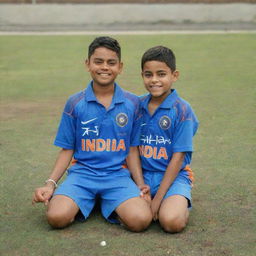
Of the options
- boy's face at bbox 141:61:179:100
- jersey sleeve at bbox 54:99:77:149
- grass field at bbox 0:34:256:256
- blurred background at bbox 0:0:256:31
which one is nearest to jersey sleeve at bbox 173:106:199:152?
boy's face at bbox 141:61:179:100

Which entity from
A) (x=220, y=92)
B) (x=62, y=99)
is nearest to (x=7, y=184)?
(x=62, y=99)

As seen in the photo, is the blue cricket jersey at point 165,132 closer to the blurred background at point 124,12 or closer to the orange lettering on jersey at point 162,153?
the orange lettering on jersey at point 162,153

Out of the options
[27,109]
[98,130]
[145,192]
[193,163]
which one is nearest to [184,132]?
[145,192]

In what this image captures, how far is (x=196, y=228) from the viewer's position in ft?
14.4

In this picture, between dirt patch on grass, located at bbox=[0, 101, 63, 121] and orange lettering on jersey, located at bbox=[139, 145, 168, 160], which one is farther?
dirt patch on grass, located at bbox=[0, 101, 63, 121]

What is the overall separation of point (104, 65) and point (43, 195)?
929 millimetres

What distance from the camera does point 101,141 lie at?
4.68 metres

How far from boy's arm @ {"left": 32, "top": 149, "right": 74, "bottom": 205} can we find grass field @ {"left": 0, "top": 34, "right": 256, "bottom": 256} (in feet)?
0.56

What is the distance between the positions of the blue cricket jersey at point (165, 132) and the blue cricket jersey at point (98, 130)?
8cm

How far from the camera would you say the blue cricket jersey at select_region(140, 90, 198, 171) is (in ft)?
15.1

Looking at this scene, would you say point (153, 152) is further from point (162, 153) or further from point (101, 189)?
point (101, 189)

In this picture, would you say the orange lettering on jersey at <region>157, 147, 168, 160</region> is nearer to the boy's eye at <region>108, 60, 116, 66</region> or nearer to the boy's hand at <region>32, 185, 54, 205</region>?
→ the boy's eye at <region>108, 60, 116, 66</region>

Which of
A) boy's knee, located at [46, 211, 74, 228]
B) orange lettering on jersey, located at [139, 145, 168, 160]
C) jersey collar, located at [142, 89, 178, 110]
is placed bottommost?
boy's knee, located at [46, 211, 74, 228]

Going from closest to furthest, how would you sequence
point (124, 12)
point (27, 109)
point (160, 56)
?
point (160, 56) → point (27, 109) → point (124, 12)
